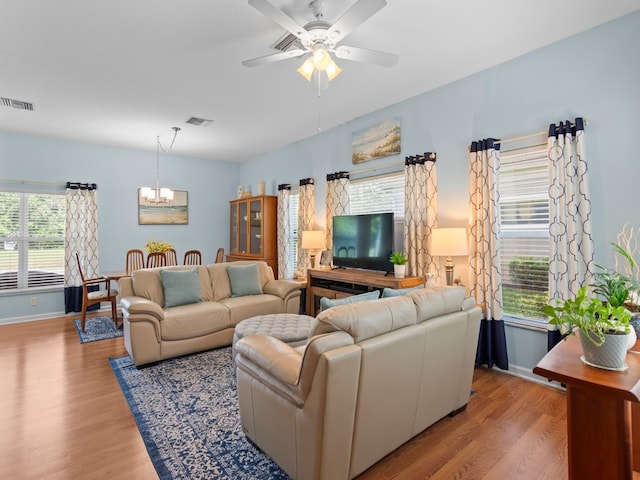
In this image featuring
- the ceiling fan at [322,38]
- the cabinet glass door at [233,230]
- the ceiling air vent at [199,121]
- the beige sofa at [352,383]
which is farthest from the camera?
the cabinet glass door at [233,230]

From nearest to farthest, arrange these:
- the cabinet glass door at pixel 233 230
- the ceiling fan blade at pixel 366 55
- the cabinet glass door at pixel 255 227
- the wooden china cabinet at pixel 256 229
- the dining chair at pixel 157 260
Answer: the ceiling fan blade at pixel 366 55 → the dining chair at pixel 157 260 → the wooden china cabinet at pixel 256 229 → the cabinet glass door at pixel 255 227 → the cabinet glass door at pixel 233 230

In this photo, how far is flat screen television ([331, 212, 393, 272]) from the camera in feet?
12.9

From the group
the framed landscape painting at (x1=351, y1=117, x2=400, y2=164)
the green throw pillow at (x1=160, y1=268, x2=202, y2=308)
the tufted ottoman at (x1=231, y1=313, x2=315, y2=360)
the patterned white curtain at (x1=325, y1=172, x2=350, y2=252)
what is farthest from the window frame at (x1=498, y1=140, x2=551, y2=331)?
the green throw pillow at (x1=160, y1=268, x2=202, y2=308)

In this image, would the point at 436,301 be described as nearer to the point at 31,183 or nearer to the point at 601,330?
the point at 601,330

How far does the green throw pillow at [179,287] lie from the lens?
3.74m

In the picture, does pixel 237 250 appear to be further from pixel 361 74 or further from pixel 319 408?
pixel 319 408

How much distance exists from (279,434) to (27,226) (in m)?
5.66

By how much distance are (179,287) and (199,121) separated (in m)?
2.30

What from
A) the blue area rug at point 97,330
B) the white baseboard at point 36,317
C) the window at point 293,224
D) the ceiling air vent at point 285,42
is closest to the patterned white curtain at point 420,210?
the ceiling air vent at point 285,42

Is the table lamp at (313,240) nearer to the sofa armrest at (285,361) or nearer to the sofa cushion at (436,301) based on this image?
the sofa cushion at (436,301)

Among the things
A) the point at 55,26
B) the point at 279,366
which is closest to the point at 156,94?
the point at 55,26

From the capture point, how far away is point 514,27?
2.59 meters

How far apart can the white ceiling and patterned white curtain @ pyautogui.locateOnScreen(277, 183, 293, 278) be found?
1.42 meters

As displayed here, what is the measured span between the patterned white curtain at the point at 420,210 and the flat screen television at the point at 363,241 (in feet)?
0.72
